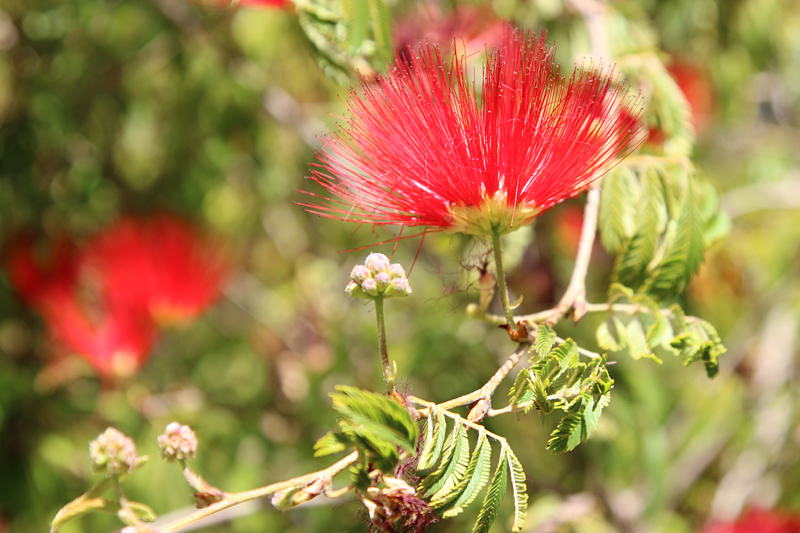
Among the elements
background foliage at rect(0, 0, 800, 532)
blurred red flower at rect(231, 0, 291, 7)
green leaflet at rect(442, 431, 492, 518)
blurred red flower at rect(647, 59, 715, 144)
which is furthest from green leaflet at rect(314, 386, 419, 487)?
blurred red flower at rect(647, 59, 715, 144)

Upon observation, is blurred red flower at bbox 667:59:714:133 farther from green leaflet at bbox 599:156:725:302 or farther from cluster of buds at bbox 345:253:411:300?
cluster of buds at bbox 345:253:411:300

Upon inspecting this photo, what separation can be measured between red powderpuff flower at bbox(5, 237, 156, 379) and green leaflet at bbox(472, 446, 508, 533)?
210 cm

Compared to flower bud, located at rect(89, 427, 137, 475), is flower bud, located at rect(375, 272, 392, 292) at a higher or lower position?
higher

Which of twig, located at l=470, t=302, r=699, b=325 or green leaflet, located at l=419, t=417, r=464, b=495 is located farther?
twig, located at l=470, t=302, r=699, b=325

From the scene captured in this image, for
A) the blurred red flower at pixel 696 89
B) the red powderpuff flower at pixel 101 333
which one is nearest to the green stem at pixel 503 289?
the red powderpuff flower at pixel 101 333

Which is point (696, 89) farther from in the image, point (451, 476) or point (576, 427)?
point (451, 476)

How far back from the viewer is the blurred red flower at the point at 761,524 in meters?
2.45

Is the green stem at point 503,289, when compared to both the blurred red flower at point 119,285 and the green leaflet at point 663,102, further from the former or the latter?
the blurred red flower at point 119,285

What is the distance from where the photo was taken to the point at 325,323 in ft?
11.3

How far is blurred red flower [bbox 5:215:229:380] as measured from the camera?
103 inches

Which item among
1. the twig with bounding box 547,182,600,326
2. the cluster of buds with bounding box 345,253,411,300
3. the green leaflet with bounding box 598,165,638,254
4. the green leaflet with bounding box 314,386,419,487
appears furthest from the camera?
the green leaflet with bounding box 598,165,638,254

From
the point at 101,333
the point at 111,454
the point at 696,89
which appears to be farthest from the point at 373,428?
the point at 696,89

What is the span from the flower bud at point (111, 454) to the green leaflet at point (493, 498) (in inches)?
22.0

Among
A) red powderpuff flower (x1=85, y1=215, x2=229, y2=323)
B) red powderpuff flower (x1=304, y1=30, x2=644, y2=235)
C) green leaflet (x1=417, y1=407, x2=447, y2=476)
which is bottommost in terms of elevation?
red powderpuff flower (x1=85, y1=215, x2=229, y2=323)
